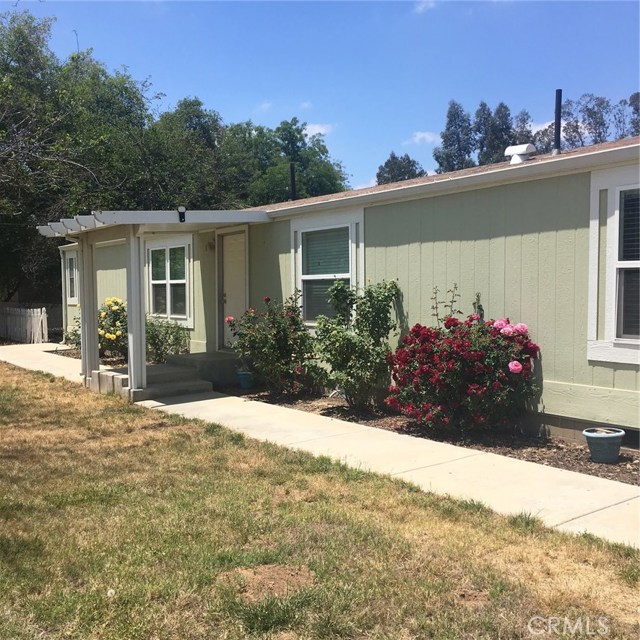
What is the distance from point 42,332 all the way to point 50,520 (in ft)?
49.1

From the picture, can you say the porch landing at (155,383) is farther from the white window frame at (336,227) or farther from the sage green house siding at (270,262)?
the white window frame at (336,227)

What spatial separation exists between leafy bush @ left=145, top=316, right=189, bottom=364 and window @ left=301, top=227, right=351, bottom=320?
3452 mm

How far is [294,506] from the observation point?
4320 millimetres

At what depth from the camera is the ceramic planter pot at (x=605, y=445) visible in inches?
205

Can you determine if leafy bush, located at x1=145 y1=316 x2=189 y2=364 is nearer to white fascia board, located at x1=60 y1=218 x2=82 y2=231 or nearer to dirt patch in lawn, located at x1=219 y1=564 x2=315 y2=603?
white fascia board, located at x1=60 y1=218 x2=82 y2=231

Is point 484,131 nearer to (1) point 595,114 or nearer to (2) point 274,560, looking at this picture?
(1) point 595,114

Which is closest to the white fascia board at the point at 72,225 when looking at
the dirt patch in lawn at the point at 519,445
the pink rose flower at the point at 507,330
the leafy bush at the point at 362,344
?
the leafy bush at the point at 362,344

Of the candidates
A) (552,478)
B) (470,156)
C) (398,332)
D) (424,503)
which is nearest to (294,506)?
(424,503)

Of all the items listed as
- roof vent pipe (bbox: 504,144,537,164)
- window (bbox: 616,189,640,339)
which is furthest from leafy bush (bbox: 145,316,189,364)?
window (bbox: 616,189,640,339)

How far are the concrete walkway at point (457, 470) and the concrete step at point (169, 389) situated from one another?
404mm

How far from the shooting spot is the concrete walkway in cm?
410

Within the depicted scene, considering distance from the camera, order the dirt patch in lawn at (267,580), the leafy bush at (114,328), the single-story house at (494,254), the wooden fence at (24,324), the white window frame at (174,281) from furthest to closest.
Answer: the wooden fence at (24,324)
the leafy bush at (114,328)
the white window frame at (174,281)
the single-story house at (494,254)
the dirt patch in lawn at (267,580)

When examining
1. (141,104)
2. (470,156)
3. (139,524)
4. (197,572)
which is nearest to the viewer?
(197,572)

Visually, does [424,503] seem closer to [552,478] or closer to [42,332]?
[552,478]
